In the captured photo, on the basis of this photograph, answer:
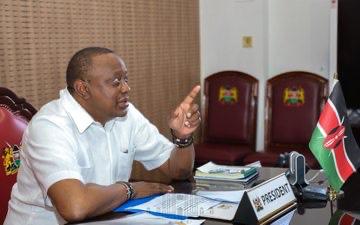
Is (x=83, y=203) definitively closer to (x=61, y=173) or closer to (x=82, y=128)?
(x=61, y=173)

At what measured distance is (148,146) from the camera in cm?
211

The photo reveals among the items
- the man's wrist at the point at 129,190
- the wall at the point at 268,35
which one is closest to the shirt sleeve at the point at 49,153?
the man's wrist at the point at 129,190

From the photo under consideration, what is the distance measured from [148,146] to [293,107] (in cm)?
228

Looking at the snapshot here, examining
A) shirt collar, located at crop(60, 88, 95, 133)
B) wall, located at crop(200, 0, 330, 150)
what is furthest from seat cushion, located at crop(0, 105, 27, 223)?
wall, located at crop(200, 0, 330, 150)

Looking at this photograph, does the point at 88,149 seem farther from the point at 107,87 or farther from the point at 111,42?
the point at 111,42

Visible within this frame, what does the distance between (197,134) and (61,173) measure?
3.29m

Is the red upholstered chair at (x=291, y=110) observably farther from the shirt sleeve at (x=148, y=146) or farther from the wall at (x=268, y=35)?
the shirt sleeve at (x=148, y=146)

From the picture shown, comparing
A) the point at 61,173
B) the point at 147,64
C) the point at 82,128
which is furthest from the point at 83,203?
the point at 147,64

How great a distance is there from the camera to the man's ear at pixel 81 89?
1.80 m

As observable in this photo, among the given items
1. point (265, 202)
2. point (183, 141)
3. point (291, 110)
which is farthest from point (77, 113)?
point (291, 110)

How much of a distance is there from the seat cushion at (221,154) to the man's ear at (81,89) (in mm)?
2277

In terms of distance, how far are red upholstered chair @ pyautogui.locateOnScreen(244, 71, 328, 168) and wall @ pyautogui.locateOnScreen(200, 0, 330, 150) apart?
0.29 metres

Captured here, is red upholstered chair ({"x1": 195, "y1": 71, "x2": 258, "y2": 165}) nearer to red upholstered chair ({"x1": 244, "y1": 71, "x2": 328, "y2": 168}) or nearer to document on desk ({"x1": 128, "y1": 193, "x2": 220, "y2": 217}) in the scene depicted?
red upholstered chair ({"x1": 244, "y1": 71, "x2": 328, "y2": 168})

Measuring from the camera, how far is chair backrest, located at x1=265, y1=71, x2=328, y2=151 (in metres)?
4.02
